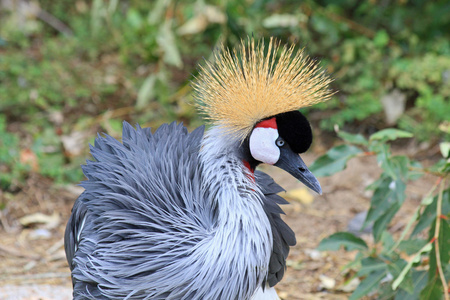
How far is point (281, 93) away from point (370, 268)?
90 cm

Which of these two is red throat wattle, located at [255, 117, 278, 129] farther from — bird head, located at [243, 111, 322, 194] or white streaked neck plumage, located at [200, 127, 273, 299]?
white streaked neck plumage, located at [200, 127, 273, 299]

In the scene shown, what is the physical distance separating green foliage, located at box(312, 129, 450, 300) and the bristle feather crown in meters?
0.43

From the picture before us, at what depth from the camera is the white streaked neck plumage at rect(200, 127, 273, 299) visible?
1.76 meters

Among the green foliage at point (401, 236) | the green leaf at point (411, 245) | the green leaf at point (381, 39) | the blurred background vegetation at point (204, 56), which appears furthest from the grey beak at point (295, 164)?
the green leaf at point (381, 39)

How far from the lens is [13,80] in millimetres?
4625

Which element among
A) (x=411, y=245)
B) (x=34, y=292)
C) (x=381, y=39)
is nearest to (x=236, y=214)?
(x=411, y=245)

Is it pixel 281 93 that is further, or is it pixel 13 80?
pixel 13 80

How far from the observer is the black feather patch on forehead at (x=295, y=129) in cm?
178

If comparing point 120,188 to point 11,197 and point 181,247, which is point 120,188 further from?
point 11,197

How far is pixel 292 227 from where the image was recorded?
→ 3.33 meters

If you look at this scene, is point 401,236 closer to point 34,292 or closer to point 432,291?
point 432,291

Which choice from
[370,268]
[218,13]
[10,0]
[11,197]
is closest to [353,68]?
[218,13]

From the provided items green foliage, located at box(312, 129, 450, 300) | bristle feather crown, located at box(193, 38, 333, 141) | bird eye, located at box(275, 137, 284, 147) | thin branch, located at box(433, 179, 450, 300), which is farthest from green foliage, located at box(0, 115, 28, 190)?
thin branch, located at box(433, 179, 450, 300)

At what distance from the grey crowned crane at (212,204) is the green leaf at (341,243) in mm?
400
